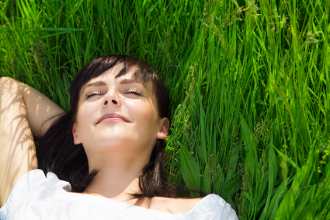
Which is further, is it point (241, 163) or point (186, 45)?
point (186, 45)

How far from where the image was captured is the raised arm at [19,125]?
1784 mm

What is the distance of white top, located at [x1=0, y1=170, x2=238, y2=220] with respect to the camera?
5.06 ft

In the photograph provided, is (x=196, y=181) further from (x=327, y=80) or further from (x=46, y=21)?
(x=46, y=21)

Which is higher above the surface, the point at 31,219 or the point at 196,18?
the point at 196,18

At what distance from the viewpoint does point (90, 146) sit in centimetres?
174

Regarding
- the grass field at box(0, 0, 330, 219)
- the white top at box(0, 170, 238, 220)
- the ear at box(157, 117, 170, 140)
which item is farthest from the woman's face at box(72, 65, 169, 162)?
the white top at box(0, 170, 238, 220)

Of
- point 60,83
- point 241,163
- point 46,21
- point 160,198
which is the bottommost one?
point 160,198

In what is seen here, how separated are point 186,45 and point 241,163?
722 mm

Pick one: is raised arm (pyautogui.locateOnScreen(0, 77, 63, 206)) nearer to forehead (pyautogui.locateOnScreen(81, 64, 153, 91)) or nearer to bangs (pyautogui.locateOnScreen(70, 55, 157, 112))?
bangs (pyautogui.locateOnScreen(70, 55, 157, 112))

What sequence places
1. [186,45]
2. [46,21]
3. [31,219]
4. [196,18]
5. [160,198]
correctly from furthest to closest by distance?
[46,21], [186,45], [196,18], [160,198], [31,219]

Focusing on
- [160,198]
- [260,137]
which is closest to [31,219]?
[160,198]

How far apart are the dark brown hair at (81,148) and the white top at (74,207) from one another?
0.13 meters

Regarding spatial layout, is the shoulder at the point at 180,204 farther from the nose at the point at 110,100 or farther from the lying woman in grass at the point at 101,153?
the nose at the point at 110,100

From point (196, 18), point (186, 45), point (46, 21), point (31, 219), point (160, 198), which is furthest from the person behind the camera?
point (46, 21)
